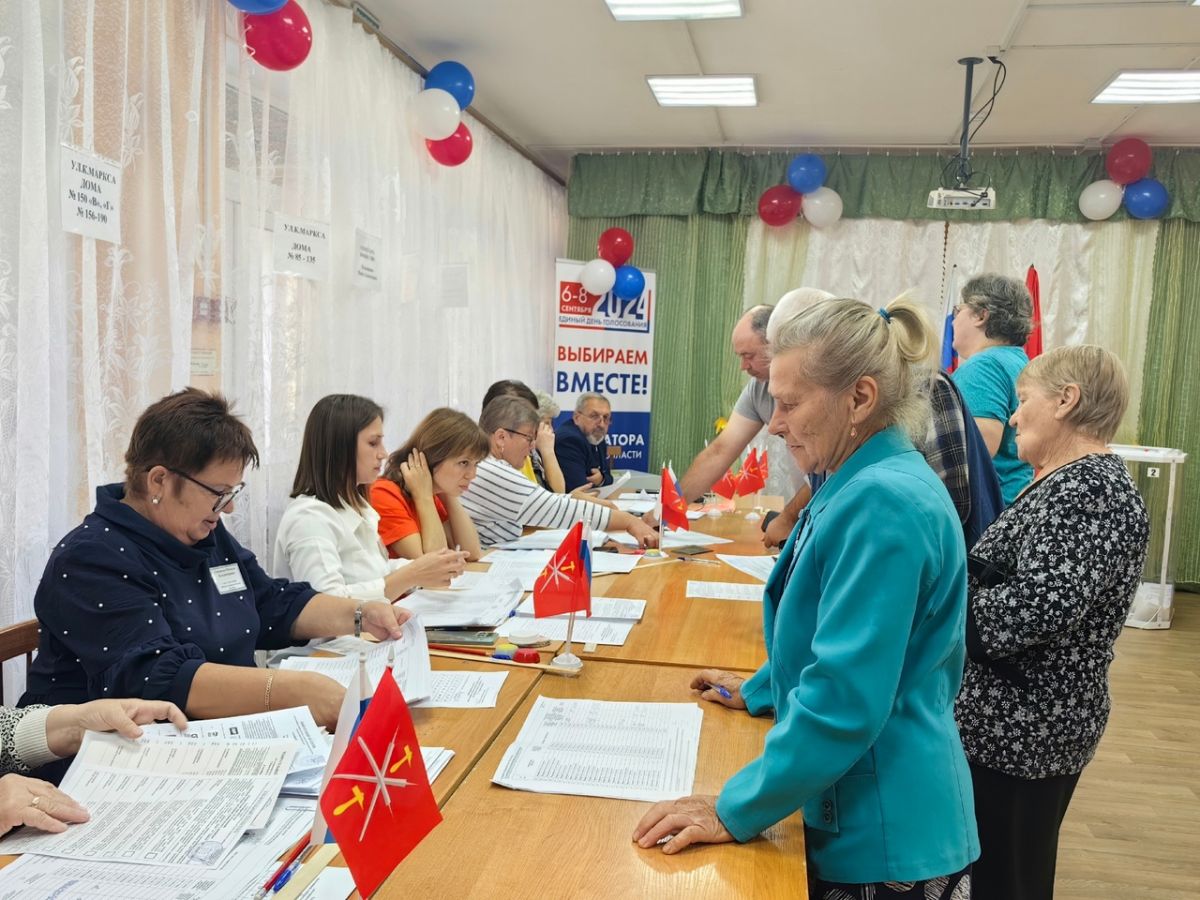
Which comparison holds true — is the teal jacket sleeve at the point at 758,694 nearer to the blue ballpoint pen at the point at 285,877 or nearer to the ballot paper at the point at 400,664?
the ballot paper at the point at 400,664

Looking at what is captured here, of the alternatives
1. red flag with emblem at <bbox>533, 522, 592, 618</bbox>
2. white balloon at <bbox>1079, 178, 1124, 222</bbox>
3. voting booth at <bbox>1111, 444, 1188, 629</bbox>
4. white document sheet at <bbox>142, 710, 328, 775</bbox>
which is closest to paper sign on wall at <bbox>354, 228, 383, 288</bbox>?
red flag with emblem at <bbox>533, 522, 592, 618</bbox>

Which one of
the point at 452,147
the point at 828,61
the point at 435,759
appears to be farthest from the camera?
the point at 452,147

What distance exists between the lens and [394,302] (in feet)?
14.0

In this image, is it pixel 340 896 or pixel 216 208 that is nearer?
pixel 340 896

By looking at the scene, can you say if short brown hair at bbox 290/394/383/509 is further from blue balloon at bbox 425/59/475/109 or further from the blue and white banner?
the blue and white banner

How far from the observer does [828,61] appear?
4469 mm

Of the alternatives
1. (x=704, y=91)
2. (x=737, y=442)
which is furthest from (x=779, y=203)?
(x=737, y=442)

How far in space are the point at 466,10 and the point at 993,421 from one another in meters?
2.80

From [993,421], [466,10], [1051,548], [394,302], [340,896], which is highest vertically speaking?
[466,10]

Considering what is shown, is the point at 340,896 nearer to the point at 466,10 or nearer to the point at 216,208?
the point at 216,208

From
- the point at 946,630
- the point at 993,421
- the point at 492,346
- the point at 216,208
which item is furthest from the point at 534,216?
the point at 946,630

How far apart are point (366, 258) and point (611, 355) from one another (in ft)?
9.46

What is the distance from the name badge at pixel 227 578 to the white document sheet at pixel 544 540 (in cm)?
139

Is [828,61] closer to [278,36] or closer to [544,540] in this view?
[278,36]
